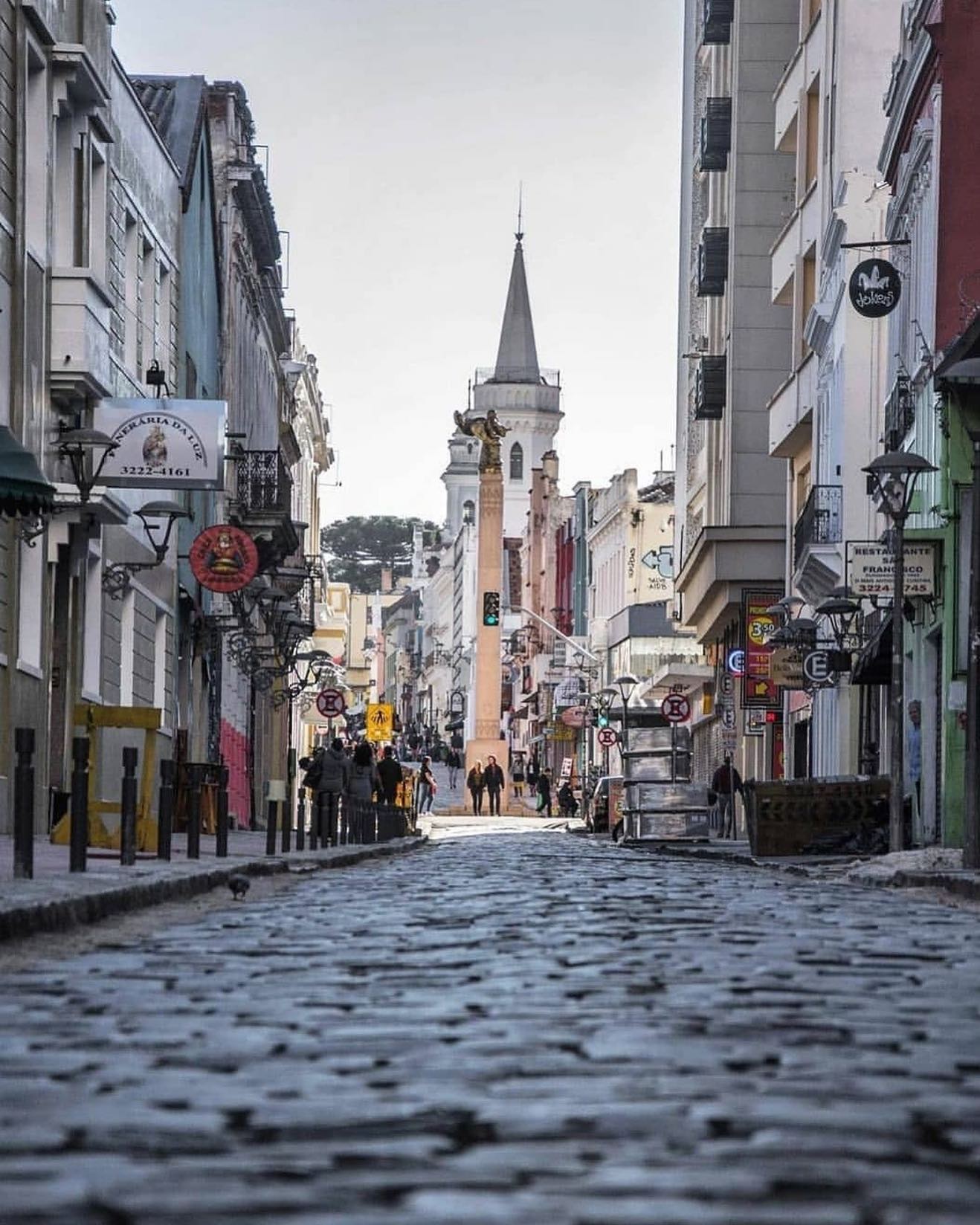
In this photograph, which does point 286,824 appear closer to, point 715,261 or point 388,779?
point 388,779

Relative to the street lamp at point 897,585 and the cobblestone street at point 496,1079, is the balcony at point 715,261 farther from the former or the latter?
the cobblestone street at point 496,1079

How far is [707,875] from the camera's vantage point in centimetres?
2383

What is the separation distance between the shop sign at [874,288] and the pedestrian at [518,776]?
62979 millimetres

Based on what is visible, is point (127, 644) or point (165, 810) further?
point (127, 644)

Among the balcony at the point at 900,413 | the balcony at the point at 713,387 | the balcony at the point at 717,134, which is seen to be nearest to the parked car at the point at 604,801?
the balcony at the point at 713,387

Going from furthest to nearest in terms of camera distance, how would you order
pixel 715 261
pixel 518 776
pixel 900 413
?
1. pixel 518 776
2. pixel 715 261
3. pixel 900 413

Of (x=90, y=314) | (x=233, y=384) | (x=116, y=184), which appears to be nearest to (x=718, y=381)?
(x=233, y=384)

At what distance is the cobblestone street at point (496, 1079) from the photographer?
477 cm

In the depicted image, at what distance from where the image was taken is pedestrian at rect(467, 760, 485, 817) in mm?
81750

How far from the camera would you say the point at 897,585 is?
2673 cm

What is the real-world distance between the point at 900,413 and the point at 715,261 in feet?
73.9

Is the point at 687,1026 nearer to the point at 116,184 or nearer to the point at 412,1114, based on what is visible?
the point at 412,1114

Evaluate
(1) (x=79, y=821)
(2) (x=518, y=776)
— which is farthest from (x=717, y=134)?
(2) (x=518, y=776)

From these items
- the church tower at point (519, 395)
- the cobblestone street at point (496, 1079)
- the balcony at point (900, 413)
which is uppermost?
the church tower at point (519, 395)
